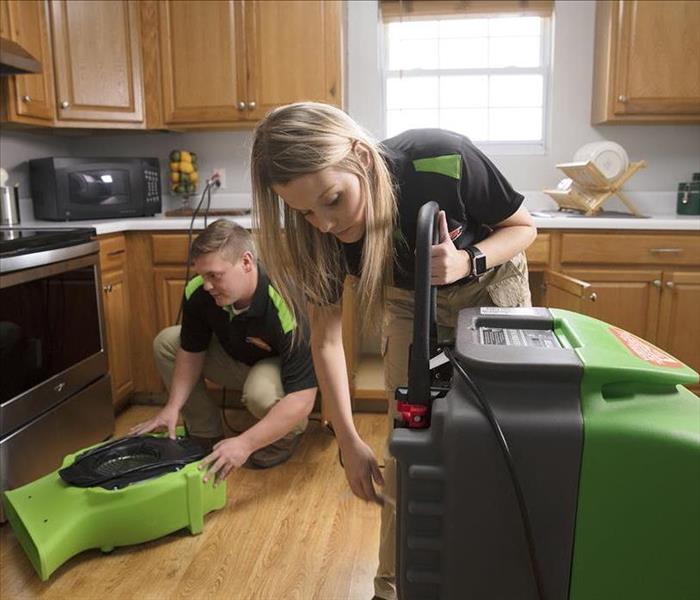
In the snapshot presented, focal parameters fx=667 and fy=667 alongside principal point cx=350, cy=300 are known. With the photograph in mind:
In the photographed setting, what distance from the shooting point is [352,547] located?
1.74m

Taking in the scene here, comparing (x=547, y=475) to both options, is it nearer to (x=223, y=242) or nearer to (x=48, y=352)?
(x=223, y=242)

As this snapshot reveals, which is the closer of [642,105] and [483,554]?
[483,554]

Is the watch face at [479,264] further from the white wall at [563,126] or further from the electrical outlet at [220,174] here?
the electrical outlet at [220,174]

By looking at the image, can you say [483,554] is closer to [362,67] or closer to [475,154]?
[475,154]

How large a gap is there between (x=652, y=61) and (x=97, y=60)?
2.26m

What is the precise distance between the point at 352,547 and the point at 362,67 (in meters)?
2.21

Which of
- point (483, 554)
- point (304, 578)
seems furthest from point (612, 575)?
point (304, 578)

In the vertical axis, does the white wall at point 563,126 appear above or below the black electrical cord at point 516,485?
above

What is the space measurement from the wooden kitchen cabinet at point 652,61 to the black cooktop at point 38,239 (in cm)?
213

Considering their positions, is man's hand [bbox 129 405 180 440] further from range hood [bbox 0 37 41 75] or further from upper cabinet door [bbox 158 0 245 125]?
upper cabinet door [bbox 158 0 245 125]

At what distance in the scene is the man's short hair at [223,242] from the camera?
6.32ft

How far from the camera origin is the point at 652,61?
2.67 meters

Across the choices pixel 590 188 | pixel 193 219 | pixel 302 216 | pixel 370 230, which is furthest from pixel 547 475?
pixel 590 188

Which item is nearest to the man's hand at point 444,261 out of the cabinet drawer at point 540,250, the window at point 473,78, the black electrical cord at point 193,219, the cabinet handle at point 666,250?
the black electrical cord at point 193,219
